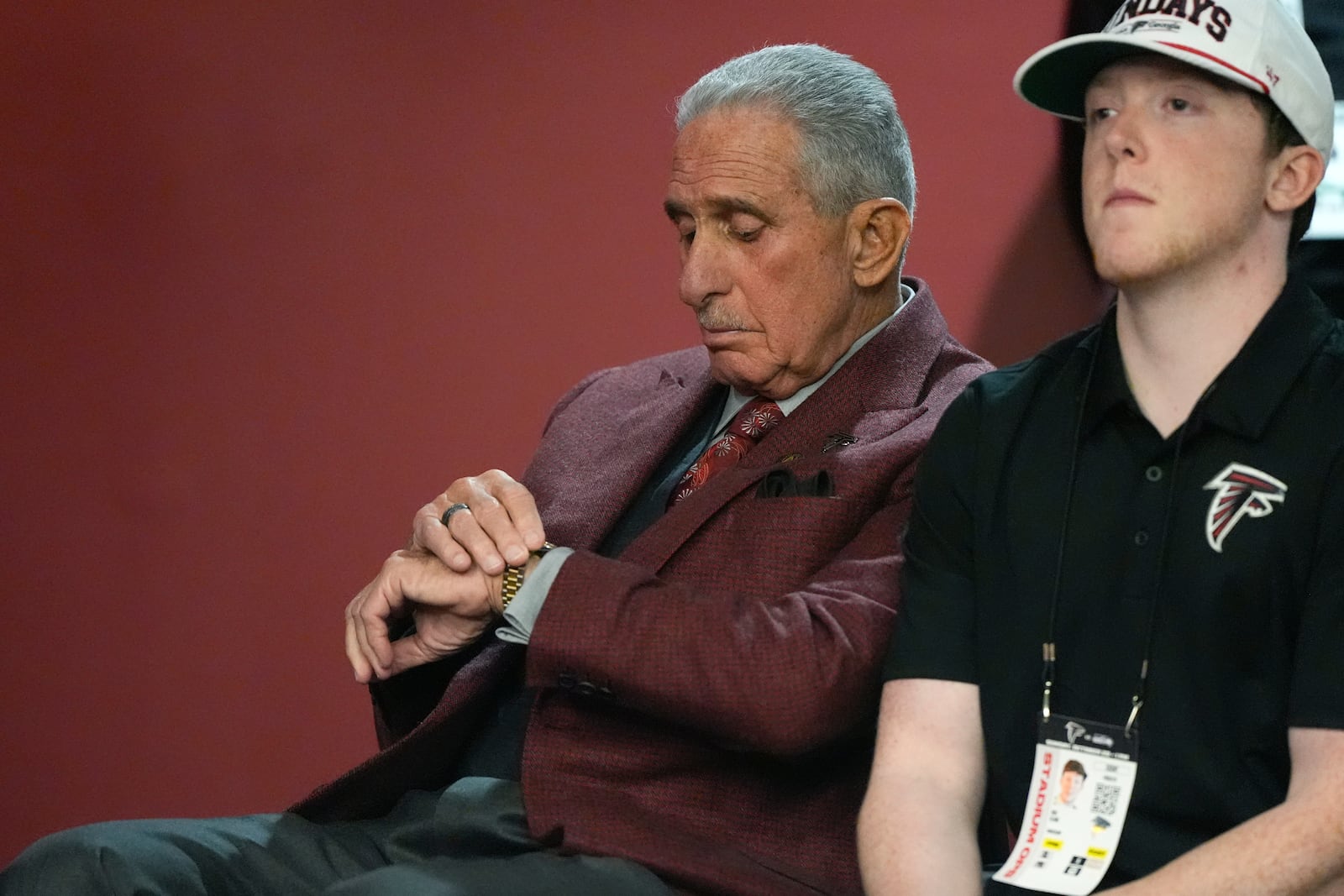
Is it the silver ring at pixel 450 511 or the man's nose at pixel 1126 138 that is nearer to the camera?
the man's nose at pixel 1126 138

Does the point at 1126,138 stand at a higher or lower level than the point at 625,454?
higher

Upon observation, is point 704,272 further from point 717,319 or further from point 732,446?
point 732,446

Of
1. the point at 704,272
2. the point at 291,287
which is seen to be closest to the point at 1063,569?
the point at 704,272

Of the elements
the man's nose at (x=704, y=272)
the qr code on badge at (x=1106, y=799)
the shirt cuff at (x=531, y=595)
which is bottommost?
the qr code on badge at (x=1106, y=799)

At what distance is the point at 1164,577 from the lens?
5.00 ft

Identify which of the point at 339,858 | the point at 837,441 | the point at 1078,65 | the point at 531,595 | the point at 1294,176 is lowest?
the point at 339,858

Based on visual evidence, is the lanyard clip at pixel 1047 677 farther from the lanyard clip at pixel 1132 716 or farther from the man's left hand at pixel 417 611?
the man's left hand at pixel 417 611

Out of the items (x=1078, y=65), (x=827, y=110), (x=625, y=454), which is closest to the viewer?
(x=1078, y=65)

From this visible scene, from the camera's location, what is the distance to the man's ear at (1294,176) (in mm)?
1537

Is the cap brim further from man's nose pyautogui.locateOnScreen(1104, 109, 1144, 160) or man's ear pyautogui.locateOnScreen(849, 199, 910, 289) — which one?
man's ear pyautogui.locateOnScreen(849, 199, 910, 289)

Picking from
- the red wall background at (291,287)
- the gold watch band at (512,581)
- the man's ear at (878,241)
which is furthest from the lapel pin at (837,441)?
the red wall background at (291,287)

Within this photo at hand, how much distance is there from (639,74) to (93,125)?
37.2 inches

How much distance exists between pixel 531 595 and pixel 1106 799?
0.68 meters

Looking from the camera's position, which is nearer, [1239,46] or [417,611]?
[1239,46]
